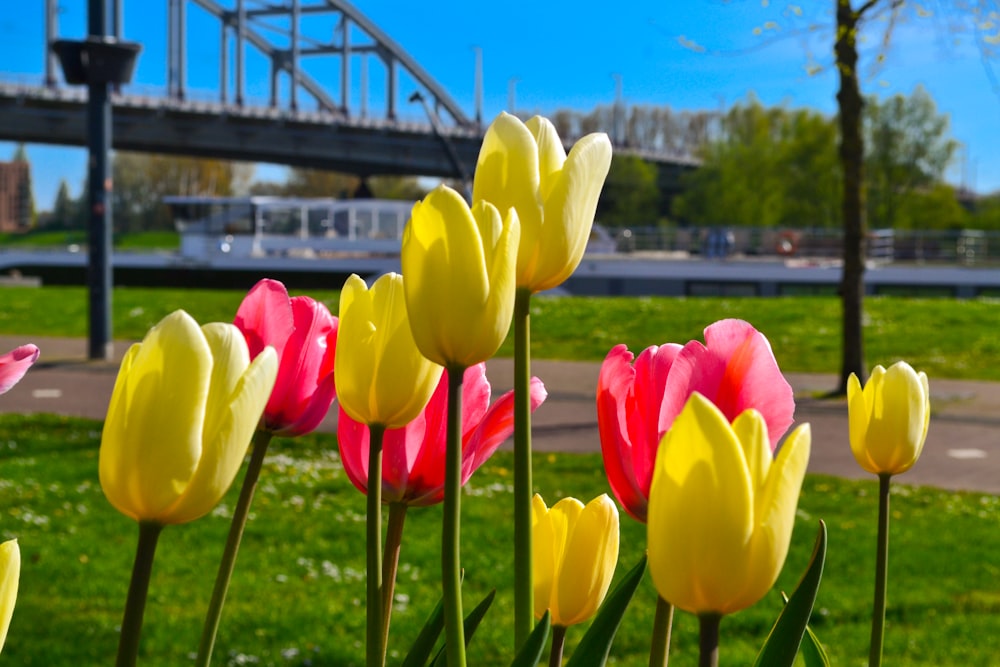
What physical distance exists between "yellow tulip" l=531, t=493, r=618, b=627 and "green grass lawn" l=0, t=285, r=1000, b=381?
14.5 metres

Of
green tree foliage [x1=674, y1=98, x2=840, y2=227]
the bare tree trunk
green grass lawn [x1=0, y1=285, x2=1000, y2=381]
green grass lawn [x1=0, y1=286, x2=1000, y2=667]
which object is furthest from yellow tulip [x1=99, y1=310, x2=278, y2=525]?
green tree foliage [x1=674, y1=98, x2=840, y2=227]

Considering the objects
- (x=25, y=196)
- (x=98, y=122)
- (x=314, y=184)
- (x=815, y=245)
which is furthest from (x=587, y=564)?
(x=25, y=196)

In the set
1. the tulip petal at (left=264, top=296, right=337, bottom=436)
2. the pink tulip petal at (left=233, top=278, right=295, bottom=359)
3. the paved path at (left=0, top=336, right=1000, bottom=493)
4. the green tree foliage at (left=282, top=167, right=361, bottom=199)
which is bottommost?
the paved path at (left=0, top=336, right=1000, bottom=493)

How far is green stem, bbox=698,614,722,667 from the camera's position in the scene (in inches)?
21.3

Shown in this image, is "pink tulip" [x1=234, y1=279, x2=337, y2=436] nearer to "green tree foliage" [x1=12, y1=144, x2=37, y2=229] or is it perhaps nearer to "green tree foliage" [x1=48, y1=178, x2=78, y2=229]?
"green tree foliage" [x1=48, y1=178, x2=78, y2=229]

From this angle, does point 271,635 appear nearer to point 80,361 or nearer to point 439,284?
point 439,284

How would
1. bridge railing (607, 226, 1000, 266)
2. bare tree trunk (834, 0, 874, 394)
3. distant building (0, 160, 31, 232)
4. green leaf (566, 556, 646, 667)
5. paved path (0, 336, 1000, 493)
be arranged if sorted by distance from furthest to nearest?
distant building (0, 160, 31, 232)
bridge railing (607, 226, 1000, 266)
bare tree trunk (834, 0, 874, 394)
paved path (0, 336, 1000, 493)
green leaf (566, 556, 646, 667)

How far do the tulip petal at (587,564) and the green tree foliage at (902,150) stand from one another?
50.2 meters

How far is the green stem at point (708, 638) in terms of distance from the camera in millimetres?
541

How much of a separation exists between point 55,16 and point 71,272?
16.5 metres

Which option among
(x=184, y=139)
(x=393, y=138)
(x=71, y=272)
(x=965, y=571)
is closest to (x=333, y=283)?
(x=71, y=272)

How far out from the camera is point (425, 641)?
77cm

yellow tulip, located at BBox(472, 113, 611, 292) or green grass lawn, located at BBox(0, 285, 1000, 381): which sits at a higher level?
yellow tulip, located at BBox(472, 113, 611, 292)

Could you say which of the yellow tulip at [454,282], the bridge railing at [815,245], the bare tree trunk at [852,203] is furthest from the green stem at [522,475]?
the bridge railing at [815,245]
